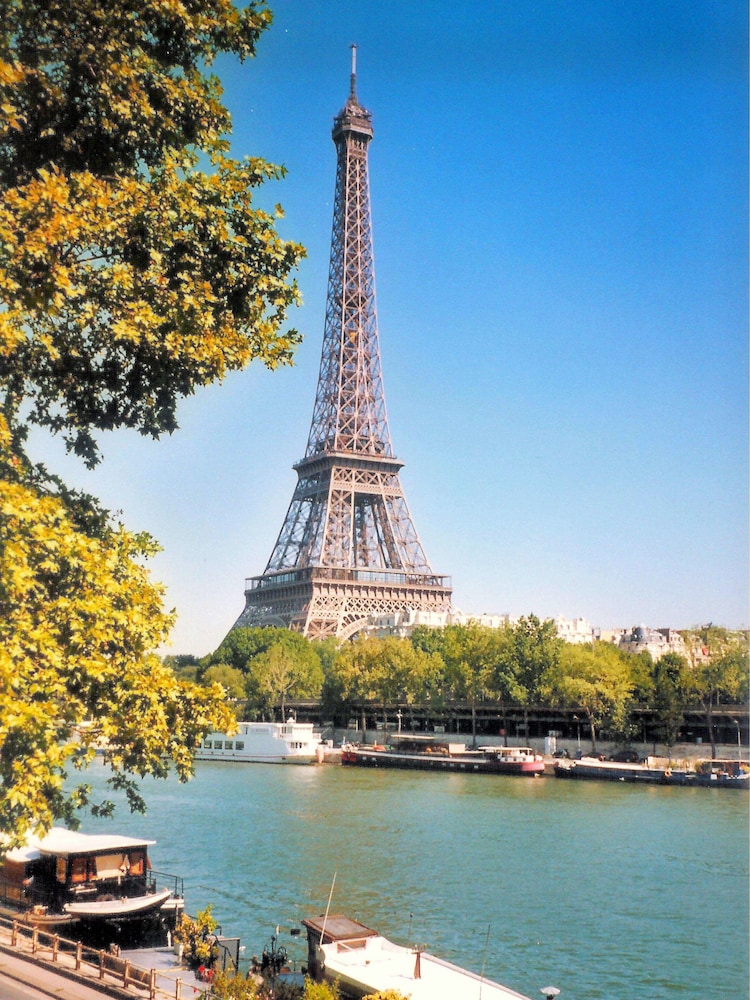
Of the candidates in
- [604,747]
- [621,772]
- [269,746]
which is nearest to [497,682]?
[604,747]

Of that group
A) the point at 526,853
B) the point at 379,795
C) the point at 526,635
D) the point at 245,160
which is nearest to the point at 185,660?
the point at 526,635

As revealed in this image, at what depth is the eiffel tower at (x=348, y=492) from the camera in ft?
288

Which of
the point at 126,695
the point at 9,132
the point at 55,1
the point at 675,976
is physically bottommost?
the point at 675,976

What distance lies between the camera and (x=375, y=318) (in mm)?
98188

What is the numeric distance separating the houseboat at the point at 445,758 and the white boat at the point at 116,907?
37.8 m

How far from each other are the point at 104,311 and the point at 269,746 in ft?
198

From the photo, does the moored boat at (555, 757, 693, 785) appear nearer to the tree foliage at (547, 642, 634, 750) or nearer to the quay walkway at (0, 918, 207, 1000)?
the tree foliage at (547, 642, 634, 750)

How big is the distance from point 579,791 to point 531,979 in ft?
95.9

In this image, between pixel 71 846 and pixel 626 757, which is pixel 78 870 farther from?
pixel 626 757

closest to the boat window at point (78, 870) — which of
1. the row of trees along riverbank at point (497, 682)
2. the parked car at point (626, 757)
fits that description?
the row of trees along riverbank at point (497, 682)

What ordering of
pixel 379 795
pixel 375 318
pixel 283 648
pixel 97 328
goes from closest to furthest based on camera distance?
pixel 97 328
pixel 379 795
pixel 283 648
pixel 375 318

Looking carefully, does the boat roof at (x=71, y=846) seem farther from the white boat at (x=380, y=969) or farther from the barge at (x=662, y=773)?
the barge at (x=662, y=773)

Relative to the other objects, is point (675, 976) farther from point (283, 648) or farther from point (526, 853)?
point (283, 648)

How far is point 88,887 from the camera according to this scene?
19219 mm
